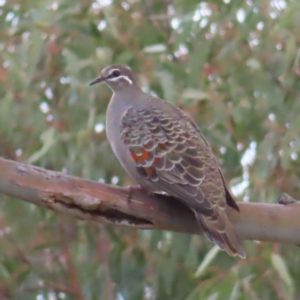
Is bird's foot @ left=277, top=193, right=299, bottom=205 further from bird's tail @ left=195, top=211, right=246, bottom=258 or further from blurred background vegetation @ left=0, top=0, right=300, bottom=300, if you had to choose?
blurred background vegetation @ left=0, top=0, right=300, bottom=300

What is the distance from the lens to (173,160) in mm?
2363

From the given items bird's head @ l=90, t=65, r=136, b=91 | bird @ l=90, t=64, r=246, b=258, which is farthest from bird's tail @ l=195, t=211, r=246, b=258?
bird's head @ l=90, t=65, r=136, b=91

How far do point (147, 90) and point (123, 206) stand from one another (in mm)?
1232

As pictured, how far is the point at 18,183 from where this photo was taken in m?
1.92

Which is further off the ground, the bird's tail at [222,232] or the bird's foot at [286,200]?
the bird's foot at [286,200]

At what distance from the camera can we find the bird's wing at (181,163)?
2.13 meters

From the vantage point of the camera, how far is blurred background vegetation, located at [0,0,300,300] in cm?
305

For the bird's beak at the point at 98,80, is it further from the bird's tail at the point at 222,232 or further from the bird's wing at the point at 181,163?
the bird's tail at the point at 222,232

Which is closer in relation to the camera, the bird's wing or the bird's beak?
the bird's wing

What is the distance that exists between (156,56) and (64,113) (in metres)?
0.51

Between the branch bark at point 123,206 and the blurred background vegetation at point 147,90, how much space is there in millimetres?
809

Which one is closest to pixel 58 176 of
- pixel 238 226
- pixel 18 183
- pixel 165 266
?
pixel 18 183

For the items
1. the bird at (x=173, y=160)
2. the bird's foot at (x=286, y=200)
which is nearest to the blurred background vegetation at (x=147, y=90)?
the bird at (x=173, y=160)

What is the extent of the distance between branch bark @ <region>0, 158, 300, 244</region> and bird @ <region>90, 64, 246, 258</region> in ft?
0.16
